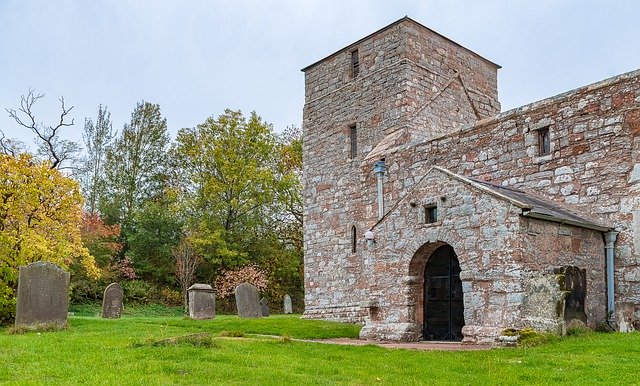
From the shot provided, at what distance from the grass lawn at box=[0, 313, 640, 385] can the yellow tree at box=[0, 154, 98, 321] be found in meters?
5.03

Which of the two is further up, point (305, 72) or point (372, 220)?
point (305, 72)

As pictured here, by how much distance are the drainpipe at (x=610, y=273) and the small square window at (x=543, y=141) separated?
2.22 metres

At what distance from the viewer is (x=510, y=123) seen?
1347cm

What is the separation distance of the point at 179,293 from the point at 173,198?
5588mm

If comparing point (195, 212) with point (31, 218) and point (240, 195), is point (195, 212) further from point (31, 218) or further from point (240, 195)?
point (31, 218)

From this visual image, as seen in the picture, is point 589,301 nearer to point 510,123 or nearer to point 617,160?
point 617,160

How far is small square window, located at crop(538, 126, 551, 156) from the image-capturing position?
12859 mm

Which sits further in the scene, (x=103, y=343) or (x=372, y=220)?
(x=372, y=220)

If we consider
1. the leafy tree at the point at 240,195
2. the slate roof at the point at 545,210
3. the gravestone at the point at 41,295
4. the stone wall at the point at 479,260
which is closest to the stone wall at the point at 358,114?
the stone wall at the point at 479,260

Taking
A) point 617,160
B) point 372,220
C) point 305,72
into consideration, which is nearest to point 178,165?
point 305,72

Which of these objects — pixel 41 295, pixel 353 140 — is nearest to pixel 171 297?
pixel 353 140

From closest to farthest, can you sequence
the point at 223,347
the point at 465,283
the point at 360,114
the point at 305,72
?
1. the point at 223,347
2. the point at 465,283
3. the point at 360,114
4. the point at 305,72

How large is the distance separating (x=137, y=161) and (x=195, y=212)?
6.52m

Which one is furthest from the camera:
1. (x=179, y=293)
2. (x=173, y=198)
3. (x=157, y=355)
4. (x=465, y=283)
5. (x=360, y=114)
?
(x=173, y=198)
